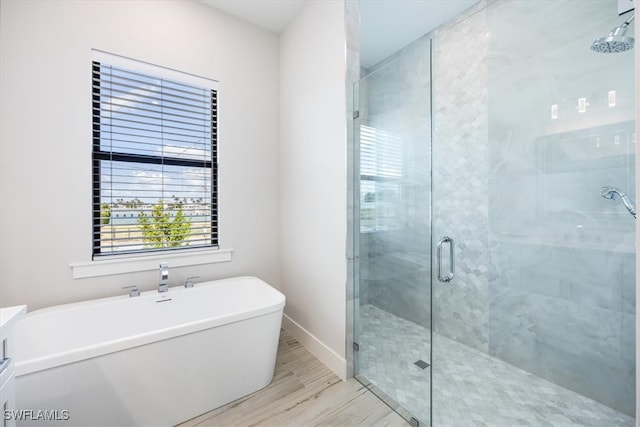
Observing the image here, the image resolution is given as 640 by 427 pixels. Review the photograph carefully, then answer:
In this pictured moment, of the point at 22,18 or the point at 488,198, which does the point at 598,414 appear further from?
the point at 22,18

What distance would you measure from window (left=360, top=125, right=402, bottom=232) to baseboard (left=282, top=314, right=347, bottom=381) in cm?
94

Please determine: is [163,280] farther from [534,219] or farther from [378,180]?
[534,219]

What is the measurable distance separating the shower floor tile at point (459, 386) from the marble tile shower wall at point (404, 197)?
0.16 metres

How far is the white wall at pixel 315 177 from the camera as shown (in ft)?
6.57

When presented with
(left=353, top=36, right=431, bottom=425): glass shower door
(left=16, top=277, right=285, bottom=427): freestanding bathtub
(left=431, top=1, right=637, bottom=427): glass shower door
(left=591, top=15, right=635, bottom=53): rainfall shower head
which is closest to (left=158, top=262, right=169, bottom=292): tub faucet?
(left=16, top=277, right=285, bottom=427): freestanding bathtub

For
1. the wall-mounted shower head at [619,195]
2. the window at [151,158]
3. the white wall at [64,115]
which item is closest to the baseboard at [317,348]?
the white wall at [64,115]

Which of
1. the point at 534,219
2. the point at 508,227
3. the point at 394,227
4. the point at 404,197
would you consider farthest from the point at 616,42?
the point at 394,227

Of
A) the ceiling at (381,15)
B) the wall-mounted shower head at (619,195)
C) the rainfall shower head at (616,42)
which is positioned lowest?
the wall-mounted shower head at (619,195)

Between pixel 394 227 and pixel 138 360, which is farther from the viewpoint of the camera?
pixel 394 227

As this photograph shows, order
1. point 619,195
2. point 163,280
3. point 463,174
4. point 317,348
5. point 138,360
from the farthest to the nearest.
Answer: point 463,174, point 317,348, point 163,280, point 619,195, point 138,360

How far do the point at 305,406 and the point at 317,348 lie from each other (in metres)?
0.54

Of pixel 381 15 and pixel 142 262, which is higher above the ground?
pixel 381 15

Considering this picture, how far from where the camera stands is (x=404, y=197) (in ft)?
6.15

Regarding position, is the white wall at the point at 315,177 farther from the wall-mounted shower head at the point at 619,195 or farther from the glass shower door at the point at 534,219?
the wall-mounted shower head at the point at 619,195
